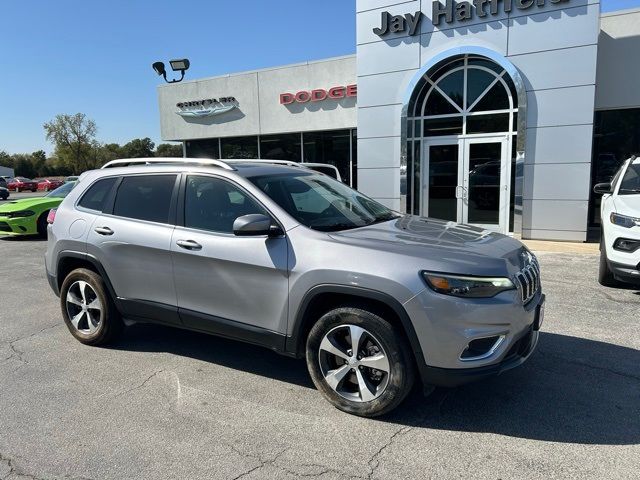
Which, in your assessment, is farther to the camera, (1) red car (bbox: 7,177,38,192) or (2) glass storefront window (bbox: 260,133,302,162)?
(1) red car (bbox: 7,177,38,192)

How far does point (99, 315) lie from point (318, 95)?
11.5m

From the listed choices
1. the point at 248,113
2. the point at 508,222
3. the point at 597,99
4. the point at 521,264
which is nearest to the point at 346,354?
the point at 521,264

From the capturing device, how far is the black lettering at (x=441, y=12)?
11.2 meters

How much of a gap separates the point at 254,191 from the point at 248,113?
13.2m

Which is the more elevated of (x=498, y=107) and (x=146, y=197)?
(x=498, y=107)

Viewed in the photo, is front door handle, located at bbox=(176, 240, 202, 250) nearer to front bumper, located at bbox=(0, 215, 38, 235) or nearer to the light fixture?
front bumper, located at bbox=(0, 215, 38, 235)

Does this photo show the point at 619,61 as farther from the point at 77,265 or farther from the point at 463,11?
the point at 77,265

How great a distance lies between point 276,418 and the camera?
343 cm

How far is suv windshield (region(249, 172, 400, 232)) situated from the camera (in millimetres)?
3846

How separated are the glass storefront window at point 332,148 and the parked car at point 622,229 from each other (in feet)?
29.0

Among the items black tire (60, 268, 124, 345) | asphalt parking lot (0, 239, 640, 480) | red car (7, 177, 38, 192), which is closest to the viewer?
asphalt parking lot (0, 239, 640, 480)

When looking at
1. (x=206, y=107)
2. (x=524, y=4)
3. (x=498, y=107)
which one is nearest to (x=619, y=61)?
(x=524, y=4)

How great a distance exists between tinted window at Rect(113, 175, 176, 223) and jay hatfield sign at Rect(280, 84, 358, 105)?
10.6m

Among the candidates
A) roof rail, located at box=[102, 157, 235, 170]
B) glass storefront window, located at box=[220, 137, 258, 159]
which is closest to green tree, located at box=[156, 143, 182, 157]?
glass storefront window, located at box=[220, 137, 258, 159]
